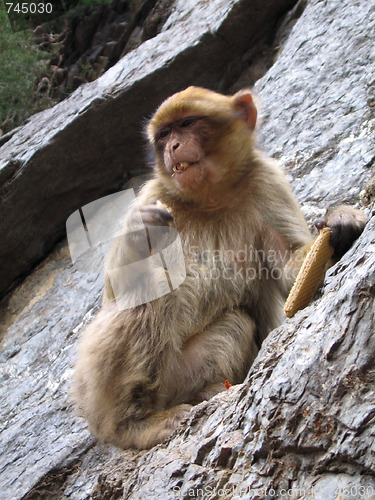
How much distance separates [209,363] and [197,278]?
1.47 feet

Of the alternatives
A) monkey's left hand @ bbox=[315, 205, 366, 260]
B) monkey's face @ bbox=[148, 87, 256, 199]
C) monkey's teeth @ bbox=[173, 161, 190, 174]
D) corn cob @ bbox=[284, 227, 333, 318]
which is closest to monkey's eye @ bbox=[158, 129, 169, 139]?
monkey's face @ bbox=[148, 87, 256, 199]

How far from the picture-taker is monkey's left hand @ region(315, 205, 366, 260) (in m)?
2.48

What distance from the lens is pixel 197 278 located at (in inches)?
119

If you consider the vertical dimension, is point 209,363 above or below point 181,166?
below

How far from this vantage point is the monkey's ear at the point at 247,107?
3439 millimetres

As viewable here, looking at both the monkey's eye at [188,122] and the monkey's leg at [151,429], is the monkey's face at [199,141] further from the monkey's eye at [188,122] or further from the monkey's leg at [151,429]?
the monkey's leg at [151,429]

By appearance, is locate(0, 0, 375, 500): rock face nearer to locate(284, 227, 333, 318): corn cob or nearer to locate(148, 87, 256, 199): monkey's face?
locate(284, 227, 333, 318): corn cob

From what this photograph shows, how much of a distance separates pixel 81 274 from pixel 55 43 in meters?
2.49

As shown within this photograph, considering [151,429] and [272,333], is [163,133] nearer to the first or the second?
[272,333]

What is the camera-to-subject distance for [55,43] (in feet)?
18.9

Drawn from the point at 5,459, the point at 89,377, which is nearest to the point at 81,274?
the point at 5,459

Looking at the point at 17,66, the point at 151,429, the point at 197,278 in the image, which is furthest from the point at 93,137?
the point at 151,429

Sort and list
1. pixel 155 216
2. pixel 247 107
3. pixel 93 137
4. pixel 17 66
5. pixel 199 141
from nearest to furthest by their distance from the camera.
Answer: pixel 155 216 < pixel 199 141 < pixel 247 107 < pixel 17 66 < pixel 93 137

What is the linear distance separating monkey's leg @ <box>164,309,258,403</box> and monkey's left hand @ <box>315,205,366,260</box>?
75 centimetres
